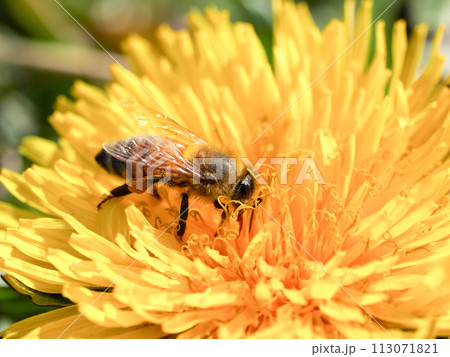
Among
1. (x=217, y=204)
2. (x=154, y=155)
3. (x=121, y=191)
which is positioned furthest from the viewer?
(x=121, y=191)

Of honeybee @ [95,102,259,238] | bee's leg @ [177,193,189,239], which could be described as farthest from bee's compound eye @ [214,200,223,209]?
bee's leg @ [177,193,189,239]

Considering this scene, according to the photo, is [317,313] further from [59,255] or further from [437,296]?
[59,255]

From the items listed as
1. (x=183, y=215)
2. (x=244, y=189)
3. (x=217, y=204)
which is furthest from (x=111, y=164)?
(x=244, y=189)

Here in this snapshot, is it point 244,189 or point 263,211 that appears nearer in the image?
point 244,189

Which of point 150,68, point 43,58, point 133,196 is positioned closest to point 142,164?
point 133,196

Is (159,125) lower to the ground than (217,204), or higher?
higher

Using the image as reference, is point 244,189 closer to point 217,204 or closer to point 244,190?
point 244,190
